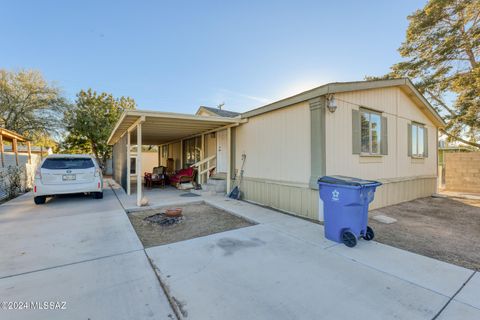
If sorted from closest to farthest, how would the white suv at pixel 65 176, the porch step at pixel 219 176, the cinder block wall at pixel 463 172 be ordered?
the white suv at pixel 65 176 → the porch step at pixel 219 176 → the cinder block wall at pixel 463 172

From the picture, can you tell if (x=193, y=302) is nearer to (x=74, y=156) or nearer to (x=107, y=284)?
(x=107, y=284)

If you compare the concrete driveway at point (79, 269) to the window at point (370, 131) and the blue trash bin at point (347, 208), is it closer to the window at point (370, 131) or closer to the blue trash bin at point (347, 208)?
the blue trash bin at point (347, 208)

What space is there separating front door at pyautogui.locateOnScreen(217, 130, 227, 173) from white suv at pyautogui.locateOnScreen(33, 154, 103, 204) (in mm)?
4262

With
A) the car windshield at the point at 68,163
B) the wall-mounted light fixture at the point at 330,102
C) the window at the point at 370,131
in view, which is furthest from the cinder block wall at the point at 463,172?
the car windshield at the point at 68,163

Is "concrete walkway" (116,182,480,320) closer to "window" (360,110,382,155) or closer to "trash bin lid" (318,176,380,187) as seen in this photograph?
"trash bin lid" (318,176,380,187)

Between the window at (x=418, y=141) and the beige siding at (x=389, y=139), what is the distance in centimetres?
24

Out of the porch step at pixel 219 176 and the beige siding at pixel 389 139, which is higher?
the beige siding at pixel 389 139

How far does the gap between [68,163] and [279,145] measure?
6.26 meters

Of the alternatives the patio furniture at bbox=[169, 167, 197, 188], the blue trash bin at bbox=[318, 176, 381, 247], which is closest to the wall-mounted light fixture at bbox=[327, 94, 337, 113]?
the blue trash bin at bbox=[318, 176, 381, 247]

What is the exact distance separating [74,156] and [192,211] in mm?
4072

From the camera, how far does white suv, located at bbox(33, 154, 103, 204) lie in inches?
244

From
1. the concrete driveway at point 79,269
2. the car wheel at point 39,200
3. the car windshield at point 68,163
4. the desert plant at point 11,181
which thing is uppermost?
the car windshield at point 68,163

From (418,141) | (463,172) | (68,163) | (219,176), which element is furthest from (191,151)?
(463,172)

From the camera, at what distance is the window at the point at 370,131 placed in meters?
6.03
